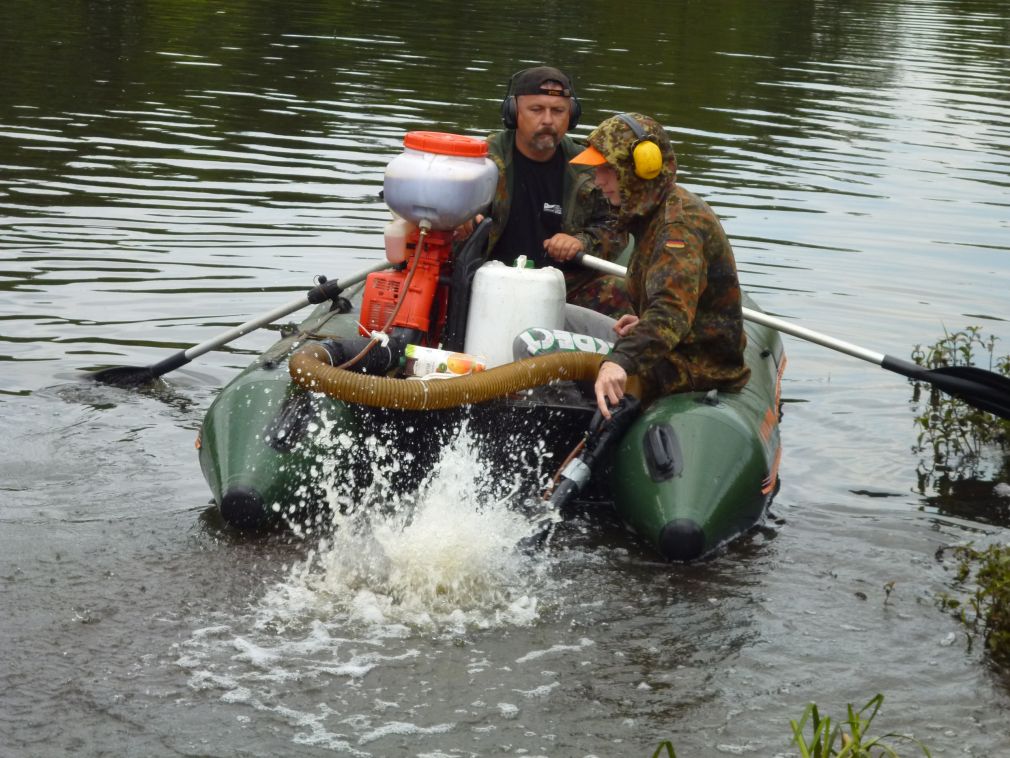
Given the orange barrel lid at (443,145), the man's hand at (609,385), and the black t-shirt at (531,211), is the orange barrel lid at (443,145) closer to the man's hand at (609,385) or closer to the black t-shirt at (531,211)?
the black t-shirt at (531,211)

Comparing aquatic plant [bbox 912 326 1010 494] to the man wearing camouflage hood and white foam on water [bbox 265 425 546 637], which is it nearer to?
the man wearing camouflage hood

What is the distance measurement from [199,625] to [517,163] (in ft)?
10.6

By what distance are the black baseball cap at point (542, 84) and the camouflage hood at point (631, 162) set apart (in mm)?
1370

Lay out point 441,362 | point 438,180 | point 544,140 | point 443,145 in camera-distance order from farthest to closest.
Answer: point 544,140
point 443,145
point 438,180
point 441,362

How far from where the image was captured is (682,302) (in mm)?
6008

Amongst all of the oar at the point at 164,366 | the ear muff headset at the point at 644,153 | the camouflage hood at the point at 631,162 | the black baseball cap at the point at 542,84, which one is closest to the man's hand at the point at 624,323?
the camouflage hood at the point at 631,162

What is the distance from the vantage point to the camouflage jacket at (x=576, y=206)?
7.52m

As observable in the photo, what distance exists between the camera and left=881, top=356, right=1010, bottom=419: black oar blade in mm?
7117

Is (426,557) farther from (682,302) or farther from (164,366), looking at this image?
(164,366)

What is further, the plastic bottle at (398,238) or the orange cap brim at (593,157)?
the plastic bottle at (398,238)

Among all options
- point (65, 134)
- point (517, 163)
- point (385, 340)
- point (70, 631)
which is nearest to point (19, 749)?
point (70, 631)

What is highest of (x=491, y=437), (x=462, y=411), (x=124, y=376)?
(x=462, y=411)

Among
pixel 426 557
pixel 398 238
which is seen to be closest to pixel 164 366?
pixel 398 238

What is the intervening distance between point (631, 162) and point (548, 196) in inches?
64.8
